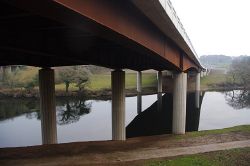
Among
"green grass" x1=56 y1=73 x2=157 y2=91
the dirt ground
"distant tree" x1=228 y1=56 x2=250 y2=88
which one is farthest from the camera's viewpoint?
"distant tree" x1=228 y1=56 x2=250 y2=88

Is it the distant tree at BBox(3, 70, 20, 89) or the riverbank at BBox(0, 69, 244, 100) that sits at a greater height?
the distant tree at BBox(3, 70, 20, 89)

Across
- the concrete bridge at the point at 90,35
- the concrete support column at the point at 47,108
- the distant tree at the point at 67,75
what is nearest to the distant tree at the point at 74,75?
the distant tree at the point at 67,75

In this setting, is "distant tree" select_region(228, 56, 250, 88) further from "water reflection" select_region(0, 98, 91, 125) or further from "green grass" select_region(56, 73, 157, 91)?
"water reflection" select_region(0, 98, 91, 125)

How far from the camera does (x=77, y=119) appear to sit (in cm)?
4259

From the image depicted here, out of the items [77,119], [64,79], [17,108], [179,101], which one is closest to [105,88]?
[64,79]

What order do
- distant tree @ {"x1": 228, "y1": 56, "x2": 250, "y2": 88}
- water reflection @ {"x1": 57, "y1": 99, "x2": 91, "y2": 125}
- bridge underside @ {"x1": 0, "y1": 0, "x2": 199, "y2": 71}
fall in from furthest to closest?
distant tree @ {"x1": 228, "y1": 56, "x2": 250, "y2": 88} < water reflection @ {"x1": 57, "y1": 99, "x2": 91, "y2": 125} < bridge underside @ {"x1": 0, "y1": 0, "x2": 199, "y2": 71}

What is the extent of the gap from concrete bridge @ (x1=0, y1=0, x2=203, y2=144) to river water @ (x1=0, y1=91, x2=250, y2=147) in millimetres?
7846

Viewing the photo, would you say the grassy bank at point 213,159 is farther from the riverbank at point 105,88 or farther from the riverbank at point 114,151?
the riverbank at point 105,88

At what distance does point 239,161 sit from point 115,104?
46.2 ft

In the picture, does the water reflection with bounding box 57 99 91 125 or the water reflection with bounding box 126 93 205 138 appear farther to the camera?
the water reflection with bounding box 57 99 91 125

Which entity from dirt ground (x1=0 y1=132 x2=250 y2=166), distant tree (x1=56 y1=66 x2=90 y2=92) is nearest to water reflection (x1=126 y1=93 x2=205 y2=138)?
dirt ground (x1=0 y1=132 x2=250 y2=166)

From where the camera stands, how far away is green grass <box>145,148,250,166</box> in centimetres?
1388

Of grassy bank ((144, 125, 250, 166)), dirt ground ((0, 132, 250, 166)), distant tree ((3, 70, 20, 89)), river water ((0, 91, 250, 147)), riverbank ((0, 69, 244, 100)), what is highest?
distant tree ((3, 70, 20, 89))

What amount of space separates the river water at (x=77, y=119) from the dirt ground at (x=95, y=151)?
12201 mm
